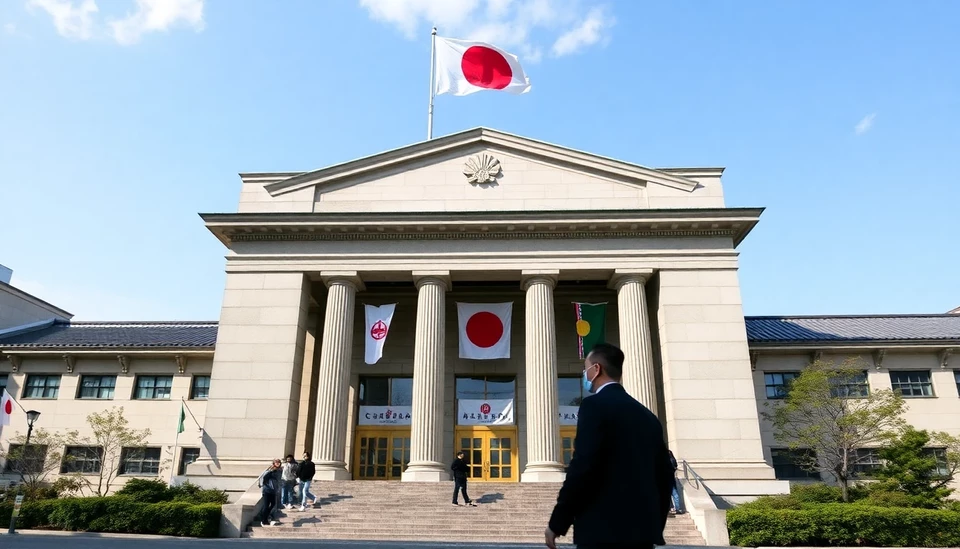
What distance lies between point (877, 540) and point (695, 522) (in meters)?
5.09

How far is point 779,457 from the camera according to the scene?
3058 cm

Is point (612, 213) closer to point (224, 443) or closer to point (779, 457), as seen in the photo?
point (779, 457)

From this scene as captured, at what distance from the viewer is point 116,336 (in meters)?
37.2

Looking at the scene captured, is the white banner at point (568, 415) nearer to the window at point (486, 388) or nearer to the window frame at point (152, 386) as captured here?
the window at point (486, 388)

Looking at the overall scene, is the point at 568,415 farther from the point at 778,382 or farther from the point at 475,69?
the point at 475,69

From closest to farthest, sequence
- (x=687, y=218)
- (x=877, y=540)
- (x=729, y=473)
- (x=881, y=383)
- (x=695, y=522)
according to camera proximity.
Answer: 1. (x=877, y=540)
2. (x=695, y=522)
3. (x=729, y=473)
4. (x=687, y=218)
5. (x=881, y=383)

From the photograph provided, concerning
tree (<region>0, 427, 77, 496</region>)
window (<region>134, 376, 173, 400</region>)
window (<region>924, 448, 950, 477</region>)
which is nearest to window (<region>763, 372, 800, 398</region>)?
window (<region>924, 448, 950, 477</region>)

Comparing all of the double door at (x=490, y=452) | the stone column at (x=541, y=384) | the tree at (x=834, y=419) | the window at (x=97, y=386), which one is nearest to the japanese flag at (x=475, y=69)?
the stone column at (x=541, y=384)

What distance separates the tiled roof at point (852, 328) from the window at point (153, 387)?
29.2 m

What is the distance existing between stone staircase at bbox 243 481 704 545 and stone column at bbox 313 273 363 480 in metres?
1.86

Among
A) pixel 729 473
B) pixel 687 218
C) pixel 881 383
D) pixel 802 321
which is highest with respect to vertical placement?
pixel 687 218

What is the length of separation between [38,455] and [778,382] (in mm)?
35011

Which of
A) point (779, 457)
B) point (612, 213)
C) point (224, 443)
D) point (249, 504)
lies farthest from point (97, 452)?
point (779, 457)

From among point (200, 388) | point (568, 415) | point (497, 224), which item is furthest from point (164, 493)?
point (568, 415)
